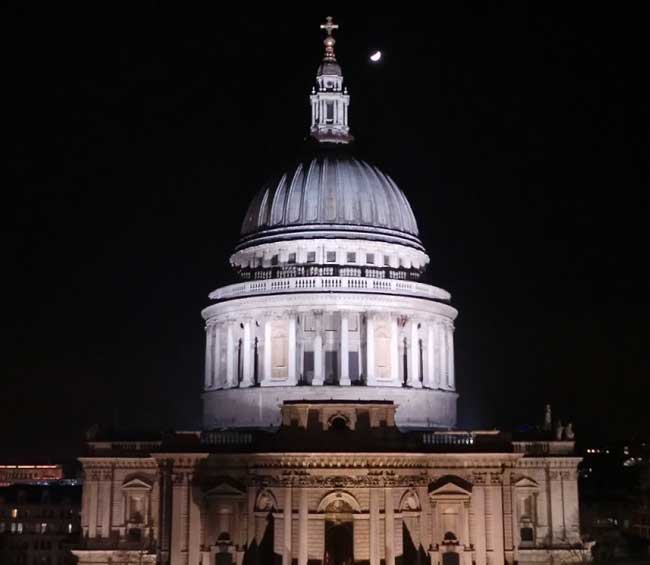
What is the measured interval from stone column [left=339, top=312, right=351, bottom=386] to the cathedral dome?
8.01m

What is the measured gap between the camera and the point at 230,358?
75312 millimetres

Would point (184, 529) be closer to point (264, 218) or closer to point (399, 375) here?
point (399, 375)

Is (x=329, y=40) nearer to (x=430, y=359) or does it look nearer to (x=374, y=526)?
(x=430, y=359)

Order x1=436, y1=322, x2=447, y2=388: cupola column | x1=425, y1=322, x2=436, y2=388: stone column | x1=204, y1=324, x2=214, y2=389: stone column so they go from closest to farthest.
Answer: x1=425, y1=322, x2=436, y2=388: stone column → x1=436, y1=322, x2=447, y2=388: cupola column → x1=204, y1=324, x2=214, y2=389: stone column

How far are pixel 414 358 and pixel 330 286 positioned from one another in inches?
315

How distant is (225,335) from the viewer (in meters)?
76.9

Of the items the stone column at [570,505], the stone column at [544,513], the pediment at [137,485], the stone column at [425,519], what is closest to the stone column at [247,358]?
the pediment at [137,485]

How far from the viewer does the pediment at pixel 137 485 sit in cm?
6538

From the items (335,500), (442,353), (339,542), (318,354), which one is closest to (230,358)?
(318,354)

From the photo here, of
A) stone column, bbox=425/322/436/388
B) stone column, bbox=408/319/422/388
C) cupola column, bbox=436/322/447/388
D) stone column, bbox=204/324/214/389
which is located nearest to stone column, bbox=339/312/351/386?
stone column, bbox=408/319/422/388

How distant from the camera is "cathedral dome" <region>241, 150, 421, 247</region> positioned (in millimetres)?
78438

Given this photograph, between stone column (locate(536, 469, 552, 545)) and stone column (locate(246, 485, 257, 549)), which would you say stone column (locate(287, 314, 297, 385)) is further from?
stone column (locate(536, 469, 552, 545))

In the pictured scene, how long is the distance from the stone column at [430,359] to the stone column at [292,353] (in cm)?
1007

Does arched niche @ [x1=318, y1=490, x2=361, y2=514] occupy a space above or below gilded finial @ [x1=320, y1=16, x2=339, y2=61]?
below
